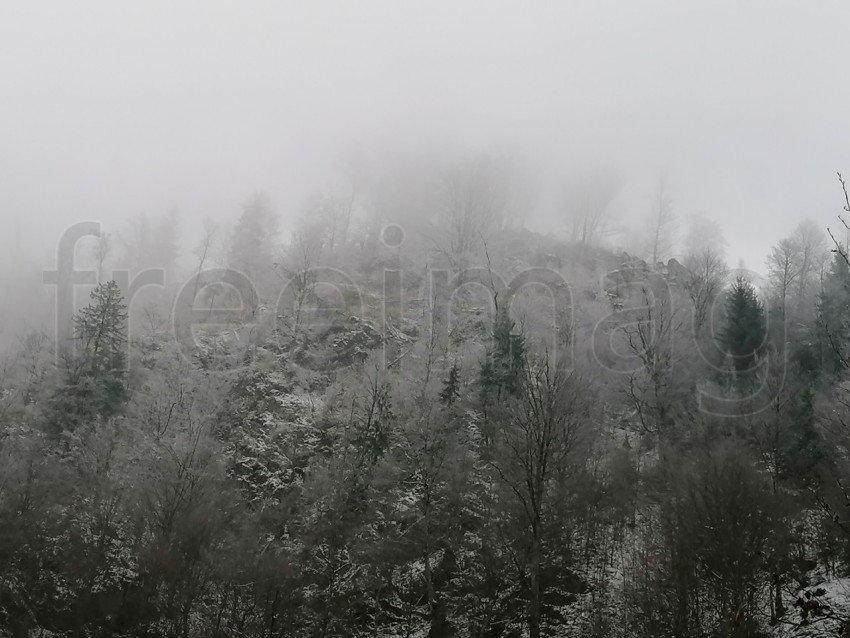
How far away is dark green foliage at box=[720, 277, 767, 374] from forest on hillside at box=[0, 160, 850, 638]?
185 mm

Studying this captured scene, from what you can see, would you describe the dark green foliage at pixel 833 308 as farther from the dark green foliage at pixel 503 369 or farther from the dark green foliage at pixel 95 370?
the dark green foliage at pixel 95 370

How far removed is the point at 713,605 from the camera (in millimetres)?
18641

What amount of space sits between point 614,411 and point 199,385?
2699 cm

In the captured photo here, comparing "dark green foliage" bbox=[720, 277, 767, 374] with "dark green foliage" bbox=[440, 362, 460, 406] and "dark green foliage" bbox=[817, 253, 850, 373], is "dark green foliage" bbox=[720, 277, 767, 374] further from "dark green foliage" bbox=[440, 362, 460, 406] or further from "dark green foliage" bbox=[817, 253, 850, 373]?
"dark green foliage" bbox=[440, 362, 460, 406]

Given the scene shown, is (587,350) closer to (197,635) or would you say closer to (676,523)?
(676,523)

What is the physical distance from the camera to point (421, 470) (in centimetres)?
2559

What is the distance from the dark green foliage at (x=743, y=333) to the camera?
35.9 metres

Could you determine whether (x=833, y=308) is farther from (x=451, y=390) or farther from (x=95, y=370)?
(x=95, y=370)

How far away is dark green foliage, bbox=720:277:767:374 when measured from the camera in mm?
35875

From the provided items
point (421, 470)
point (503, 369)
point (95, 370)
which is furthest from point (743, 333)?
point (95, 370)

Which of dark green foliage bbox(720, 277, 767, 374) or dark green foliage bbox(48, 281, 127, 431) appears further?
dark green foliage bbox(720, 277, 767, 374)

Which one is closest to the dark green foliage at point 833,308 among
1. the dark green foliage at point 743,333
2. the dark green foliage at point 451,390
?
the dark green foliage at point 743,333

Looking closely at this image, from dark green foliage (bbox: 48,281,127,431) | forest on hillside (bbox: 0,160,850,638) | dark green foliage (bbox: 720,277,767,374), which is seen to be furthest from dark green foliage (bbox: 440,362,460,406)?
dark green foliage (bbox: 48,281,127,431)

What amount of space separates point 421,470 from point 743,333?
25.7m
